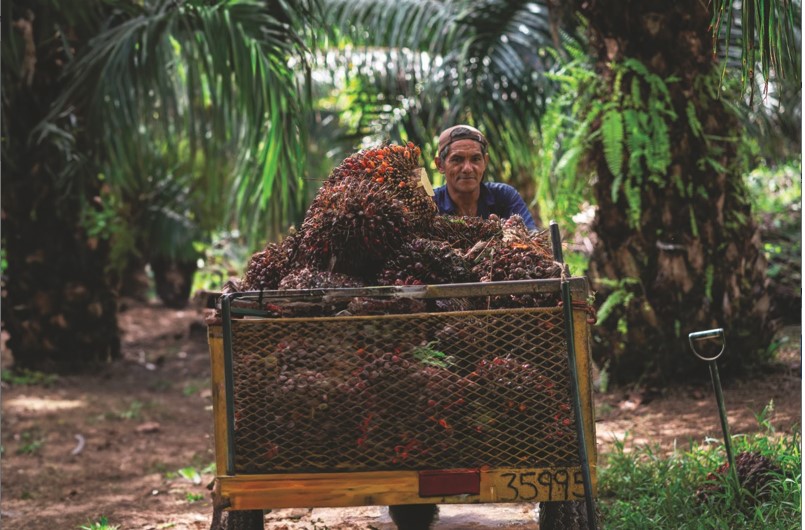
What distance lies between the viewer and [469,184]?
13.5ft

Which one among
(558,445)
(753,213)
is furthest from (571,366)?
(753,213)

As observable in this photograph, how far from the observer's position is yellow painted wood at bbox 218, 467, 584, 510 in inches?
105

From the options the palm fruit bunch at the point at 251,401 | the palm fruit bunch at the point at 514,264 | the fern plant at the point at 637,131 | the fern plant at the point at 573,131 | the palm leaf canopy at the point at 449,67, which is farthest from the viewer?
the palm leaf canopy at the point at 449,67

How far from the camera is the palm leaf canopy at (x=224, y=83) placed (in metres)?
6.32

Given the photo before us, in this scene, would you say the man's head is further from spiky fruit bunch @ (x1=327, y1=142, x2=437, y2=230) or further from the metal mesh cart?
the metal mesh cart

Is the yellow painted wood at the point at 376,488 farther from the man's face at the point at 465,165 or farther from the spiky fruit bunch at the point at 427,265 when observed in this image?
the man's face at the point at 465,165

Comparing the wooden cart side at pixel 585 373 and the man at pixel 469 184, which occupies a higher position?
the man at pixel 469 184

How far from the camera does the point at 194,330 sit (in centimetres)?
1292

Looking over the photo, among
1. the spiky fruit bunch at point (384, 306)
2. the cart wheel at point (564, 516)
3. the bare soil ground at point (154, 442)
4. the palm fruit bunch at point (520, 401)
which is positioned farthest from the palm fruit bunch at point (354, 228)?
the bare soil ground at point (154, 442)

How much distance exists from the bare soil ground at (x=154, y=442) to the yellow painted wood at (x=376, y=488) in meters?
1.43

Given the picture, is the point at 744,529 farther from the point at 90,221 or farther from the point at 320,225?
the point at 90,221

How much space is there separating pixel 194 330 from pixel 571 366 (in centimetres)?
1086

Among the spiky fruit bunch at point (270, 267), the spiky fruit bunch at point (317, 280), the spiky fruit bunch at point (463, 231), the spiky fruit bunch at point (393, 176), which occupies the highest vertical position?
the spiky fruit bunch at point (393, 176)

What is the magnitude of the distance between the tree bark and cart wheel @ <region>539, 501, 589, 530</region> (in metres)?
6.52
